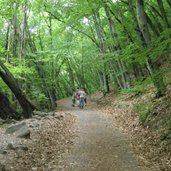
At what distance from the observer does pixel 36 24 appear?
32875 mm

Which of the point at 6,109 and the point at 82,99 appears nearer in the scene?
the point at 6,109

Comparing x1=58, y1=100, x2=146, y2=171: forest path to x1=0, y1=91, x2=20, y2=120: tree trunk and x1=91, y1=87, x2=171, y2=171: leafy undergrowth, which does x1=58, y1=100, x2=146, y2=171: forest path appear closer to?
x1=91, y1=87, x2=171, y2=171: leafy undergrowth

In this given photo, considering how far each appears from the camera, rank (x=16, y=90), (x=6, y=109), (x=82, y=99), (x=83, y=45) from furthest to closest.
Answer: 1. (x=83, y=45)
2. (x=82, y=99)
3. (x=6, y=109)
4. (x=16, y=90)

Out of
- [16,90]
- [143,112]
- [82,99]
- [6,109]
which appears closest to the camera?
[143,112]

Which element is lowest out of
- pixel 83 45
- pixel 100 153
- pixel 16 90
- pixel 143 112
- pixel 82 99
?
pixel 100 153

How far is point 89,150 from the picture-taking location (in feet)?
33.0

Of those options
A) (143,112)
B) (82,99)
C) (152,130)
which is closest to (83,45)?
(82,99)

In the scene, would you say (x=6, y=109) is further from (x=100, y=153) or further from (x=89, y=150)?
(x=100, y=153)

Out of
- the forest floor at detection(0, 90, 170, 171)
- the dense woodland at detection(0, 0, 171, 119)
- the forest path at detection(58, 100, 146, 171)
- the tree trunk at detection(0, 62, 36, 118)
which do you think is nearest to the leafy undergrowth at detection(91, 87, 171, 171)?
the forest floor at detection(0, 90, 170, 171)

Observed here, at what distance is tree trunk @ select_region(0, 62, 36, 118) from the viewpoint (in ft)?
49.5

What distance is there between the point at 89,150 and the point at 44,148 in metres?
1.47

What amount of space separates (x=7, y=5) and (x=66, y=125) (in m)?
6.62

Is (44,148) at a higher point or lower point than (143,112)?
lower

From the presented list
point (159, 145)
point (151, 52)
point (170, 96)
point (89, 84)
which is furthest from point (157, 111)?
point (89, 84)
